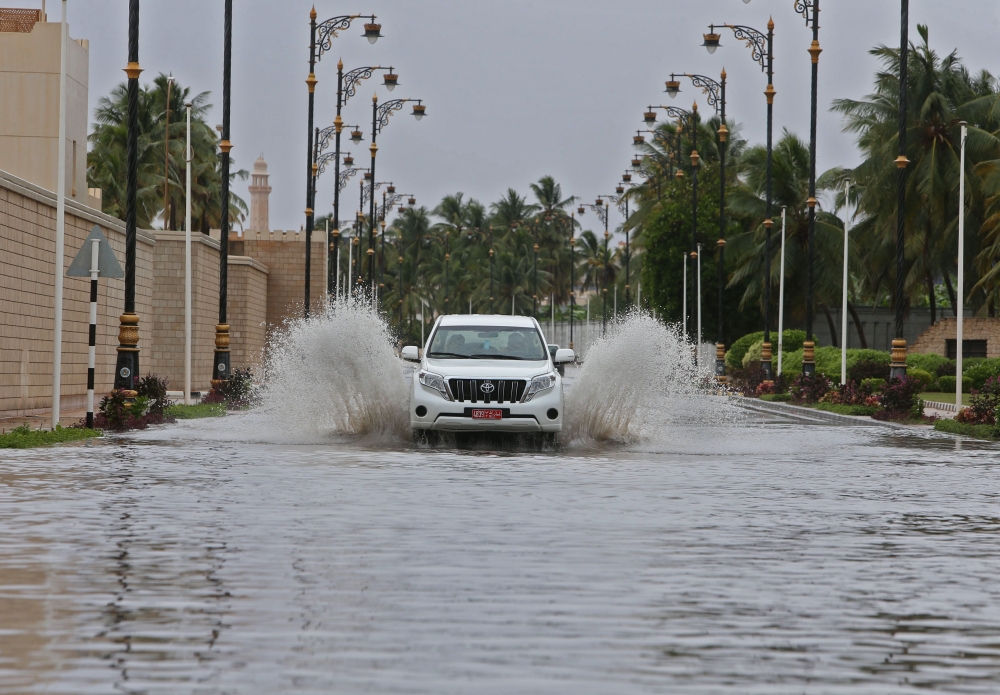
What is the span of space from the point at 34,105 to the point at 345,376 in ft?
57.3

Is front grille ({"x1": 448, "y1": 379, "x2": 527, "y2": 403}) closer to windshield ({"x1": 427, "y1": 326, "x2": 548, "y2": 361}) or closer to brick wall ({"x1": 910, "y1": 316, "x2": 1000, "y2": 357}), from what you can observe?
windshield ({"x1": 427, "y1": 326, "x2": 548, "y2": 361})

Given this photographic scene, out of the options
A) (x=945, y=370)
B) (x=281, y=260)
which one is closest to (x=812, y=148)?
(x=945, y=370)

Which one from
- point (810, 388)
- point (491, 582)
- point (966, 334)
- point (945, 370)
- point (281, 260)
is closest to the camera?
point (491, 582)

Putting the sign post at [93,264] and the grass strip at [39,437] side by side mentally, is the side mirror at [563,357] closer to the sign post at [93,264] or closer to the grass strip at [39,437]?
the sign post at [93,264]

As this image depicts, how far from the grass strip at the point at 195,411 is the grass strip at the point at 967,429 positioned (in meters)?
13.7

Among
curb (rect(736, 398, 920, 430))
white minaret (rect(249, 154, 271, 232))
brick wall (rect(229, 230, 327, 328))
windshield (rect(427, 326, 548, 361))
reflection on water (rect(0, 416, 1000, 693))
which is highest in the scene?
white minaret (rect(249, 154, 271, 232))

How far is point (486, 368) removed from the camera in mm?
19641

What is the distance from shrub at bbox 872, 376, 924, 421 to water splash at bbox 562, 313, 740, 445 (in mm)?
9405

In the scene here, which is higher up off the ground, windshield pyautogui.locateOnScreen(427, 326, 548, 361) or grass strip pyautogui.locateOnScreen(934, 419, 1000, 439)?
windshield pyautogui.locateOnScreen(427, 326, 548, 361)

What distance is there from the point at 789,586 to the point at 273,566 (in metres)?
3.04

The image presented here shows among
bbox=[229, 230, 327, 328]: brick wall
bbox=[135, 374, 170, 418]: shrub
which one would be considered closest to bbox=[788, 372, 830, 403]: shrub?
bbox=[135, 374, 170, 418]: shrub

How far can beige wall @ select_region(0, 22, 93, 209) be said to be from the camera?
35219mm

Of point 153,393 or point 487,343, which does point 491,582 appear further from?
point 153,393

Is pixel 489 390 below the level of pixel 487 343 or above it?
below
